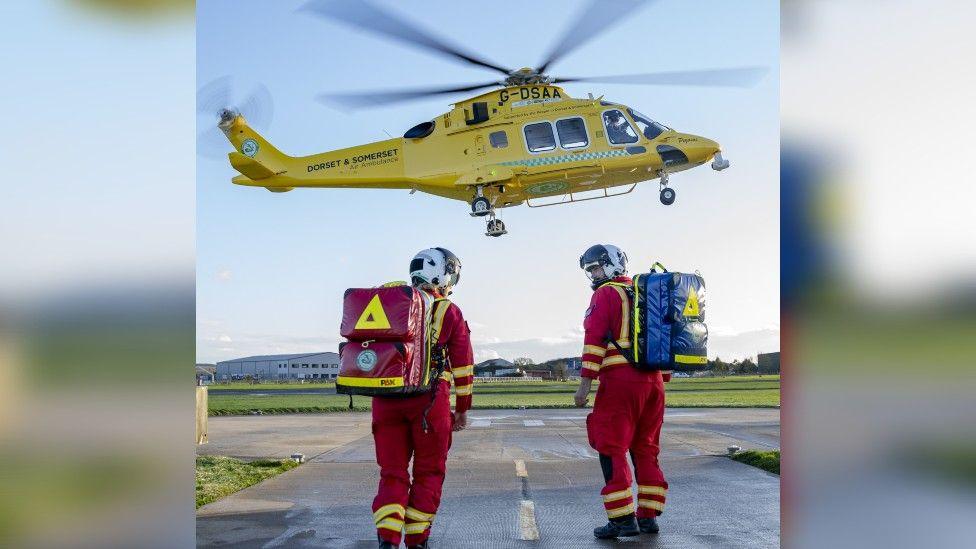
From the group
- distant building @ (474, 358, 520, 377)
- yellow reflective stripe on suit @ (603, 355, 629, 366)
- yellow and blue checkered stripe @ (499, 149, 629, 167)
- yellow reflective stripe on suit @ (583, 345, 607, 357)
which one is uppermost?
yellow and blue checkered stripe @ (499, 149, 629, 167)

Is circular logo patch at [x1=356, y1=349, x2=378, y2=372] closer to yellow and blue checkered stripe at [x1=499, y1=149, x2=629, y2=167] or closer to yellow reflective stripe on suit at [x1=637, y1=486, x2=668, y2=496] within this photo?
yellow reflective stripe on suit at [x1=637, y1=486, x2=668, y2=496]

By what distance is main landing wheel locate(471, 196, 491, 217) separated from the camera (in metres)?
15.0

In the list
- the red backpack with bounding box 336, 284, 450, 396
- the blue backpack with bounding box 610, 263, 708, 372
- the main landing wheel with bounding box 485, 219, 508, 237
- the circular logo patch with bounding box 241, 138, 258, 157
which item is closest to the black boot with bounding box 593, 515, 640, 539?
the blue backpack with bounding box 610, 263, 708, 372

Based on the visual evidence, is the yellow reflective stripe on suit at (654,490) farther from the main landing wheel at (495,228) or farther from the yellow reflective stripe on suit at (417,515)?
the main landing wheel at (495,228)

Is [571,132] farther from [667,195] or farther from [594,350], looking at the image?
[594,350]

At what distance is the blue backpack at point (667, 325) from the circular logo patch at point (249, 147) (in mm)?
11651

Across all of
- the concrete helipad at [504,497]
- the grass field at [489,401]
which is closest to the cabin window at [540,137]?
the concrete helipad at [504,497]

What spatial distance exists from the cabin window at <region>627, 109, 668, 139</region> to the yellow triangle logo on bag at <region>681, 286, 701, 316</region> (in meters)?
10.1

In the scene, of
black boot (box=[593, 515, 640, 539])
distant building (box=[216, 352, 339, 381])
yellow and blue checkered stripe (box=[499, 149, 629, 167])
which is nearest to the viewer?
black boot (box=[593, 515, 640, 539])

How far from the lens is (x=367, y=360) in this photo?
4977 millimetres

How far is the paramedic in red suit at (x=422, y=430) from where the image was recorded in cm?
502

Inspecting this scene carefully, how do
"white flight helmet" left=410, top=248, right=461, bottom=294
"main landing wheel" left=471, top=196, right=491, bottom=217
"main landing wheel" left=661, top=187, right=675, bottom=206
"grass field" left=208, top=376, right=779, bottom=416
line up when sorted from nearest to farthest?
"white flight helmet" left=410, top=248, right=461, bottom=294 → "main landing wheel" left=471, top=196, right=491, bottom=217 → "main landing wheel" left=661, top=187, right=675, bottom=206 → "grass field" left=208, top=376, right=779, bottom=416
